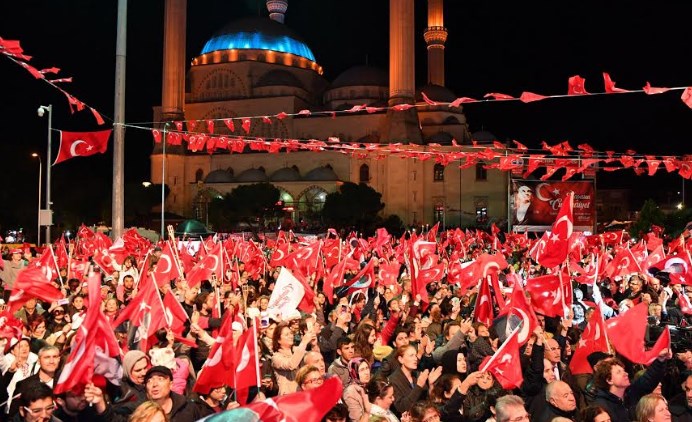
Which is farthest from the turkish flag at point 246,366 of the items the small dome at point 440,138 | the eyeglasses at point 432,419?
the small dome at point 440,138

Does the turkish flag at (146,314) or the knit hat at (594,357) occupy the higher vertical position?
the turkish flag at (146,314)

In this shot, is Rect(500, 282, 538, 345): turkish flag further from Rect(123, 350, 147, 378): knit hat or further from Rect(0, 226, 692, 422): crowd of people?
Rect(123, 350, 147, 378): knit hat

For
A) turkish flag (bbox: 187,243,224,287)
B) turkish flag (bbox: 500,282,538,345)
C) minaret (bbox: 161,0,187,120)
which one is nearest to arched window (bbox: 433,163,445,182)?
minaret (bbox: 161,0,187,120)

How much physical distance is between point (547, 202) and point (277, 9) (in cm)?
5466

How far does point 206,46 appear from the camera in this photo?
75312mm

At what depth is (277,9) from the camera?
80.9m

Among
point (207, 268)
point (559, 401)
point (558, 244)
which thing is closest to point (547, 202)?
point (558, 244)

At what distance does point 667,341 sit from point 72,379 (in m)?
4.48

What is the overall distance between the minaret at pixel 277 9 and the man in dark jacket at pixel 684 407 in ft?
259

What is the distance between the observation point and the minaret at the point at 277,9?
8069 cm

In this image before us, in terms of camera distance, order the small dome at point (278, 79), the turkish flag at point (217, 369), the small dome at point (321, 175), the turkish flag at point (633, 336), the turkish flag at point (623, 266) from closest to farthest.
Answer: the turkish flag at point (217, 369), the turkish flag at point (633, 336), the turkish flag at point (623, 266), the small dome at point (321, 175), the small dome at point (278, 79)

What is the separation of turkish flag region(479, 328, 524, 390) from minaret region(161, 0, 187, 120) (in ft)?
191

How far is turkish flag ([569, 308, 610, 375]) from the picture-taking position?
6398 millimetres

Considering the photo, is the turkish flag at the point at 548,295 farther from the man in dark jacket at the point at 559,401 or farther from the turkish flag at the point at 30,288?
the turkish flag at the point at 30,288
